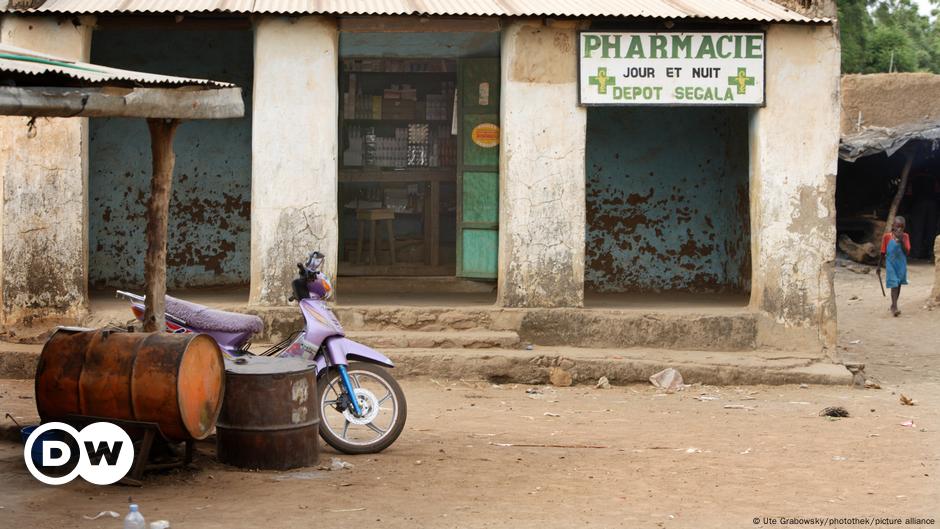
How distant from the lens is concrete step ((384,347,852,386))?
397 inches

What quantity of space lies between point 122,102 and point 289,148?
459 cm

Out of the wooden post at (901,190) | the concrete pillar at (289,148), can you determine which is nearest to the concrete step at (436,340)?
the concrete pillar at (289,148)

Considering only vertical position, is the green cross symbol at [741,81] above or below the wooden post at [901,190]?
above

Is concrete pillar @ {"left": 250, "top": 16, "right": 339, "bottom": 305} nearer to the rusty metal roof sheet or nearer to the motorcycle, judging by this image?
the motorcycle

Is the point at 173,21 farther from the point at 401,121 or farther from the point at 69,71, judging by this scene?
the point at 69,71

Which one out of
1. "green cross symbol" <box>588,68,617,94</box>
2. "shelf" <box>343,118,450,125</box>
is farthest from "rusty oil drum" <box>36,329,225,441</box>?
"shelf" <box>343,118,450,125</box>

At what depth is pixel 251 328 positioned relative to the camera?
273 inches

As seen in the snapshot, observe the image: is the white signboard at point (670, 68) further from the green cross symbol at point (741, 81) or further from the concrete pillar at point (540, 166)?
the concrete pillar at point (540, 166)

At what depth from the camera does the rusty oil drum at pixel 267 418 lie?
649cm

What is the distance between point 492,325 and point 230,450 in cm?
427

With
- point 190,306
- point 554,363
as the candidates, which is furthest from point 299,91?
point 190,306

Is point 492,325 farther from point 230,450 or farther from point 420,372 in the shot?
point 230,450

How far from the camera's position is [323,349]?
7.07 meters

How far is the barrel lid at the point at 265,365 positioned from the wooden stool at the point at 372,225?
5746mm
